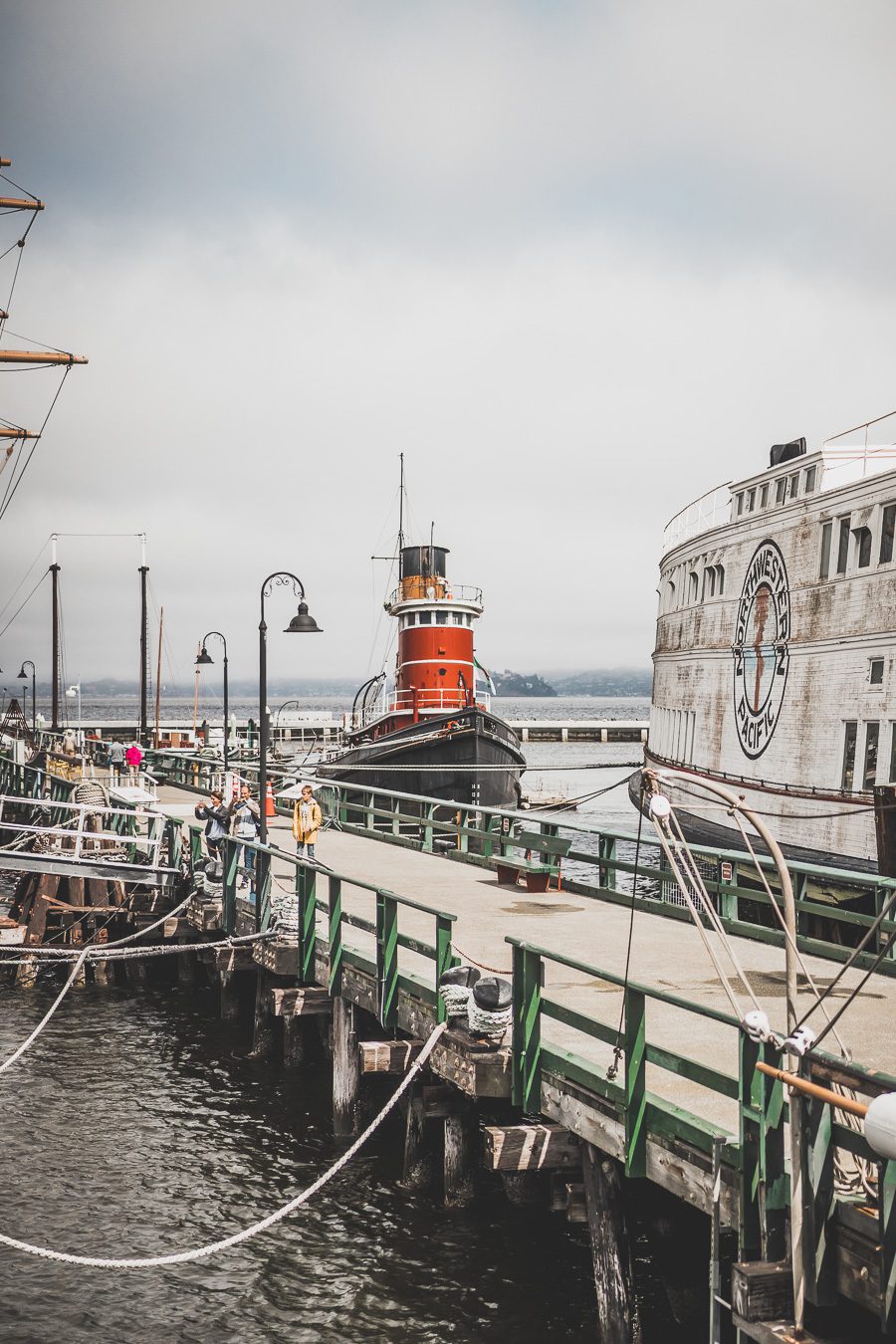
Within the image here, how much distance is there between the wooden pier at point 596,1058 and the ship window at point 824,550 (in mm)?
9417

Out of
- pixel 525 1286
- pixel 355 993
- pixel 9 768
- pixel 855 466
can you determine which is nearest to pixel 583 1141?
pixel 525 1286

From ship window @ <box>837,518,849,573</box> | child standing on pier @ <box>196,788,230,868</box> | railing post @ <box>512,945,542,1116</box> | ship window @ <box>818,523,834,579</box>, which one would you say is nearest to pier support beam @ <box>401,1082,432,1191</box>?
railing post @ <box>512,945,542,1116</box>

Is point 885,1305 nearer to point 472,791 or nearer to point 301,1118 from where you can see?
point 301,1118

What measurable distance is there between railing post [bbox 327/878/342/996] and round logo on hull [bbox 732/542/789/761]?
15.0 metres

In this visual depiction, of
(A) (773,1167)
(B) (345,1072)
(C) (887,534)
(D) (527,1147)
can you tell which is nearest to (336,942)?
(B) (345,1072)

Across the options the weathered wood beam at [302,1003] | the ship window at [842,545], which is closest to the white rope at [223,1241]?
the weathered wood beam at [302,1003]

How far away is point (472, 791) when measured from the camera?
1500 inches

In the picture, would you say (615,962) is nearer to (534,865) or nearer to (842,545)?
(534,865)

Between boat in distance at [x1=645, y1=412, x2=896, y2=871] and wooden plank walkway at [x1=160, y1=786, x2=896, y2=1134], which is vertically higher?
boat in distance at [x1=645, y1=412, x2=896, y2=871]

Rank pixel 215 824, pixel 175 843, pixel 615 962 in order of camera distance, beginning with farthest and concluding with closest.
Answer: pixel 175 843
pixel 215 824
pixel 615 962

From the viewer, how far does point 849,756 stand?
22719 millimetres

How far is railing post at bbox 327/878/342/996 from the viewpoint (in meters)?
13.2

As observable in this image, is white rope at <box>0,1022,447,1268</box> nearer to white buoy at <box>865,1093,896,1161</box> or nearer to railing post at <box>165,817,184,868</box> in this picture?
A: white buoy at <box>865,1093,896,1161</box>

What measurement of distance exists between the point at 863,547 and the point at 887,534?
0.76 meters
